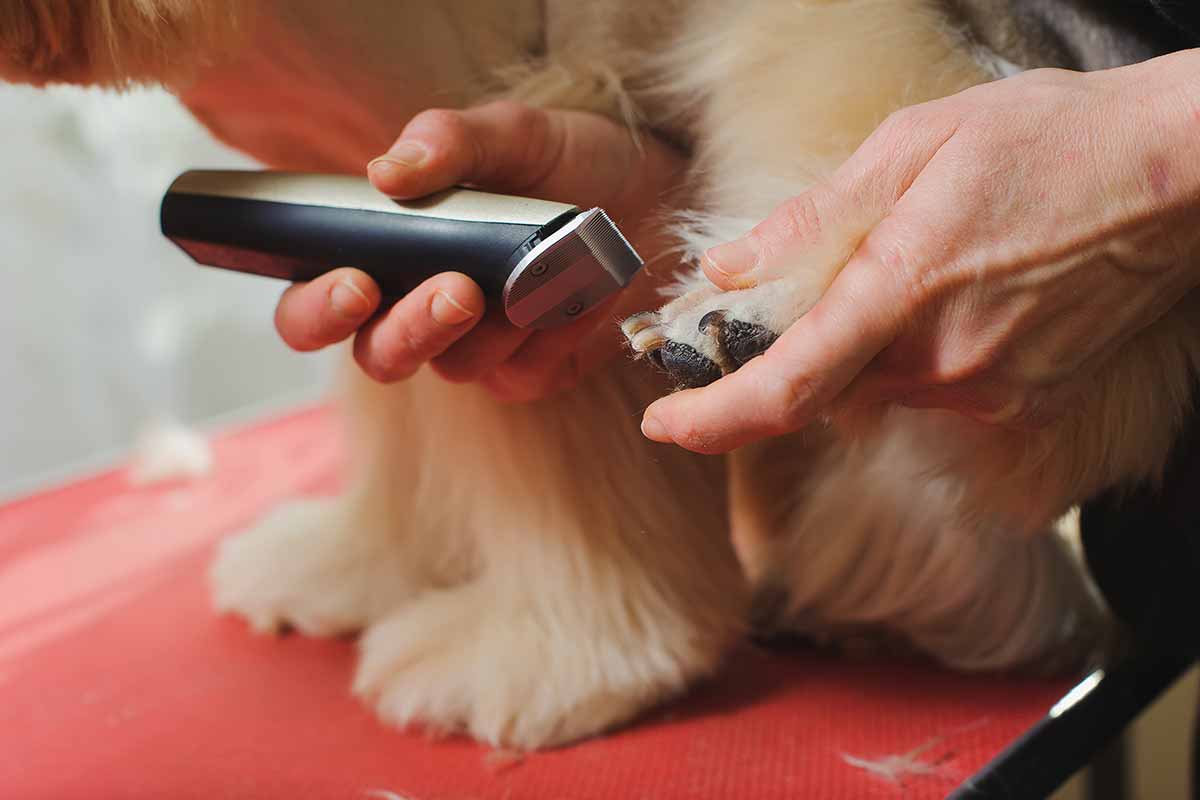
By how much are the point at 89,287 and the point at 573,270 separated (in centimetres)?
105

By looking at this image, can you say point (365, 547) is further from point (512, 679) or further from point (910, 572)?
point (910, 572)

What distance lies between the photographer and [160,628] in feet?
2.17

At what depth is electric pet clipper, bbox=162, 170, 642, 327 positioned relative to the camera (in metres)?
0.36

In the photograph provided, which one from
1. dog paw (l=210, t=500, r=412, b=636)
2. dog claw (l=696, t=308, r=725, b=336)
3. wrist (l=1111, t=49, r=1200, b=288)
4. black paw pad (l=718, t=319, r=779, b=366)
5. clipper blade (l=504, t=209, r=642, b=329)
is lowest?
dog paw (l=210, t=500, r=412, b=636)

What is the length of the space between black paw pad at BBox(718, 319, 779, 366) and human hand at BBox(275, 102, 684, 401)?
7 centimetres

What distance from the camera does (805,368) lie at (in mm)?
307

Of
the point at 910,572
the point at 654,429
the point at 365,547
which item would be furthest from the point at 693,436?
the point at 365,547

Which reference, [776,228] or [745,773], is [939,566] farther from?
[776,228]

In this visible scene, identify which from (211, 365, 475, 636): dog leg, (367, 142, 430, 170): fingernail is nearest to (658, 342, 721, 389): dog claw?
(367, 142, 430, 170): fingernail

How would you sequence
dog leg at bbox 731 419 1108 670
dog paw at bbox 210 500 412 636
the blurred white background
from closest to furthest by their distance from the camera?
dog leg at bbox 731 419 1108 670 < dog paw at bbox 210 500 412 636 < the blurred white background

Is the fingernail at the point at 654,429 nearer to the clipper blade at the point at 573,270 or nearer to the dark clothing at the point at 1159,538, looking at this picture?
the clipper blade at the point at 573,270

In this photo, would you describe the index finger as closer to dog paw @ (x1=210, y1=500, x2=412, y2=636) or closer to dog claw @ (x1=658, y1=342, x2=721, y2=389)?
dog claw @ (x1=658, y1=342, x2=721, y2=389)

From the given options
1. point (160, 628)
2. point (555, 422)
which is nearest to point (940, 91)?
point (555, 422)

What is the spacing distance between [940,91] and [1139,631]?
282 millimetres
